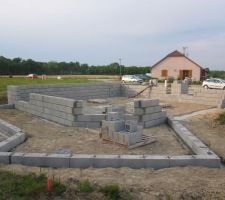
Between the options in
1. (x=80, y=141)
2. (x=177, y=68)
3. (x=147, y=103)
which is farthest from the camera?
(x=177, y=68)

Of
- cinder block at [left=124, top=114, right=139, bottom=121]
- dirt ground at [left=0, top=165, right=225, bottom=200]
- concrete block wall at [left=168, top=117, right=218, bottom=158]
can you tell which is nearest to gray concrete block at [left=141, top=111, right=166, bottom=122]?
cinder block at [left=124, top=114, right=139, bottom=121]

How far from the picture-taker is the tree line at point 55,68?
56.7 m

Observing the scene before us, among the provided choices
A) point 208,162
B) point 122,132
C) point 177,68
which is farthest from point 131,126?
point 177,68

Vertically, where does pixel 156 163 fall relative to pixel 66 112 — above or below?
below

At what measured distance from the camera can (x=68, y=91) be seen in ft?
49.5

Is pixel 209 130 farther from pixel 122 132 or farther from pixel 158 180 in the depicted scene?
pixel 158 180

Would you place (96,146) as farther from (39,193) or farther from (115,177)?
(39,193)

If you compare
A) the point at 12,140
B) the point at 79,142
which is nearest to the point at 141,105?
the point at 79,142

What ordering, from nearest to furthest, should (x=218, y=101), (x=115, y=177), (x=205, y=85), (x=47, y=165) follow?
(x=115, y=177) → (x=47, y=165) → (x=218, y=101) → (x=205, y=85)

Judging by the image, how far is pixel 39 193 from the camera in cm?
422

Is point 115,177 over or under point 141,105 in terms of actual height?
under

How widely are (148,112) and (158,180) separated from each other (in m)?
4.11

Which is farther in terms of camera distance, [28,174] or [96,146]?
[96,146]

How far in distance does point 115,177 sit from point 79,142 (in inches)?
91.2
